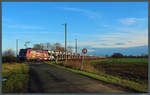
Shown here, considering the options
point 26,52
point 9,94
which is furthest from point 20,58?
point 9,94

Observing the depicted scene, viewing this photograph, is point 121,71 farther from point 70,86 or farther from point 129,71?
point 70,86

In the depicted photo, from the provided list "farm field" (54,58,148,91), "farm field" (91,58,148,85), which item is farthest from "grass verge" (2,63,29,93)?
"farm field" (91,58,148,85)

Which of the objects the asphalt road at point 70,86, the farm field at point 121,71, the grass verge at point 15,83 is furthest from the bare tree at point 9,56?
the asphalt road at point 70,86

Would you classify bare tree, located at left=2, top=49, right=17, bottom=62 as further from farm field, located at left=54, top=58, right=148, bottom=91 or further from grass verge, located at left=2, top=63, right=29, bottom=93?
grass verge, located at left=2, top=63, right=29, bottom=93

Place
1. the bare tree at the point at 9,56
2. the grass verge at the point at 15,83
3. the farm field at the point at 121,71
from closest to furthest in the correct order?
the grass verge at the point at 15,83 → the farm field at the point at 121,71 → the bare tree at the point at 9,56

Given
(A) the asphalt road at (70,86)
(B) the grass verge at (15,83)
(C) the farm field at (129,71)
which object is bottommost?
(C) the farm field at (129,71)

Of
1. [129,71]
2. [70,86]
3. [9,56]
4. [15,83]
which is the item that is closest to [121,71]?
[129,71]

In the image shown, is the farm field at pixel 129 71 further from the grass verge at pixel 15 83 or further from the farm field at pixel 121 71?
the grass verge at pixel 15 83

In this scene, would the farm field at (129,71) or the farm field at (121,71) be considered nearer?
the farm field at (121,71)

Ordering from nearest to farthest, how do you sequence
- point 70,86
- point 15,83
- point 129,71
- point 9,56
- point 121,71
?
point 70,86 → point 15,83 → point 121,71 → point 129,71 → point 9,56

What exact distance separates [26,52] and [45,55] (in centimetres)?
727

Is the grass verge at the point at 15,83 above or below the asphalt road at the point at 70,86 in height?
below

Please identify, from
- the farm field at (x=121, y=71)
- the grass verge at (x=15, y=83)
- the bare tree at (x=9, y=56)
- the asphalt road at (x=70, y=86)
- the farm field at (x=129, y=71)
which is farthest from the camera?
the bare tree at (x=9, y=56)

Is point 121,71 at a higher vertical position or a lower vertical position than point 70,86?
lower
